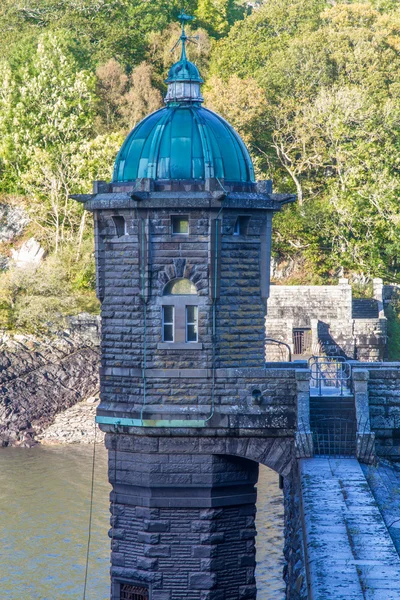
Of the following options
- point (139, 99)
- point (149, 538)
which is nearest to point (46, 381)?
point (139, 99)

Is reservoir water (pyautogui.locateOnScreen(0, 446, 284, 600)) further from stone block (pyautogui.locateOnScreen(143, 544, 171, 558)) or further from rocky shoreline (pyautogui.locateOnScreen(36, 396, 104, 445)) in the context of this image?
stone block (pyautogui.locateOnScreen(143, 544, 171, 558))

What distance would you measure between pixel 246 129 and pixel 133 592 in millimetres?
47267

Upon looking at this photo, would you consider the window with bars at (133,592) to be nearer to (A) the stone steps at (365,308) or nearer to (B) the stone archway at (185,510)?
(B) the stone archway at (185,510)

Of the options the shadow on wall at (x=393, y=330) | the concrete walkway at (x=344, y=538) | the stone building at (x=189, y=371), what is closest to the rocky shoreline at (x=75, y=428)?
the shadow on wall at (x=393, y=330)

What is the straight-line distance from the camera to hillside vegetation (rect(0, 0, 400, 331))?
65.1 m

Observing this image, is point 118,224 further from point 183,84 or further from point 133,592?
point 133,592

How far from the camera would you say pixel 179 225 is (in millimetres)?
25047

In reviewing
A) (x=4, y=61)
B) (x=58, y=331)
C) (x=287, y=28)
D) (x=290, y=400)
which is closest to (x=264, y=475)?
(x=58, y=331)

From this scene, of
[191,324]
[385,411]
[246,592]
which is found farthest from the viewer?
[385,411]

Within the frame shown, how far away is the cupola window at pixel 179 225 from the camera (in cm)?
2500

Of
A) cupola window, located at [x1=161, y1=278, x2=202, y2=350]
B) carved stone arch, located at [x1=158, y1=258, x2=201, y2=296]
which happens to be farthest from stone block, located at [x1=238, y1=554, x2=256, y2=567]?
carved stone arch, located at [x1=158, y1=258, x2=201, y2=296]

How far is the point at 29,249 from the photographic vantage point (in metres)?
68.2

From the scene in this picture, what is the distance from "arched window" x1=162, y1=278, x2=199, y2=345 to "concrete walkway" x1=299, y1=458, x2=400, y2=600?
3235mm

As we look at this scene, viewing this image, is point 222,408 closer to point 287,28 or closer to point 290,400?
point 290,400
